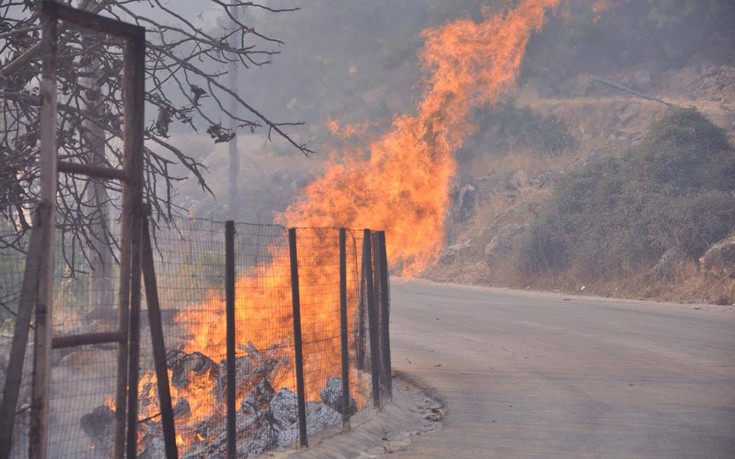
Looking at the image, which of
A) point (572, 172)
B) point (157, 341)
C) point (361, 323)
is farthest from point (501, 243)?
point (157, 341)

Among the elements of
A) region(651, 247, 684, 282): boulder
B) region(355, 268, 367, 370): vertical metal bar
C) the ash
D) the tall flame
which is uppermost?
the tall flame

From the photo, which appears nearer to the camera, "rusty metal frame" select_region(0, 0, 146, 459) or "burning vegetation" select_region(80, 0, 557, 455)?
"rusty metal frame" select_region(0, 0, 146, 459)

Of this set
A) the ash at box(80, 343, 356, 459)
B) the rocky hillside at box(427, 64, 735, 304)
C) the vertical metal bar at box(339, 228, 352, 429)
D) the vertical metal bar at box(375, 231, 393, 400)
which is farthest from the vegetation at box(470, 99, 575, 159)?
the ash at box(80, 343, 356, 459)

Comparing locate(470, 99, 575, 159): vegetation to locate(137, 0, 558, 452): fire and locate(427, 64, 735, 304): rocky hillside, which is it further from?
locate(137, 0, 558, 452): fire

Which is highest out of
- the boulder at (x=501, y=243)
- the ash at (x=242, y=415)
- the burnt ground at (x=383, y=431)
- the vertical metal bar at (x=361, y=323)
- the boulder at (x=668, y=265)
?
the boulder at (x=501, y=243)

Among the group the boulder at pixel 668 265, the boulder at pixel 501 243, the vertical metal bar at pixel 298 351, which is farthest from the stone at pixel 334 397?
the boulder at pixel 501 243

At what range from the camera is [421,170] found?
26781 millimetres

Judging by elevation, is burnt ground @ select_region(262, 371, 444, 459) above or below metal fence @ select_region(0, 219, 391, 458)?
below

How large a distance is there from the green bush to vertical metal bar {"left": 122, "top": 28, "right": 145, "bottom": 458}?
21.9 meters

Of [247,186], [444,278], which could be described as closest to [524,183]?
[444,278]

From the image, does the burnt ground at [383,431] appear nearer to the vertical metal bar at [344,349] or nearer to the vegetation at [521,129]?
the vertical metal bar at [344,349]

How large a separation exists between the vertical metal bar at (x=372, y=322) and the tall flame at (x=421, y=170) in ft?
43.7

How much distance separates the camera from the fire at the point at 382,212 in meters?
9.95

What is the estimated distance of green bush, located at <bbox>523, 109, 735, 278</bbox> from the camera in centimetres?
2512
